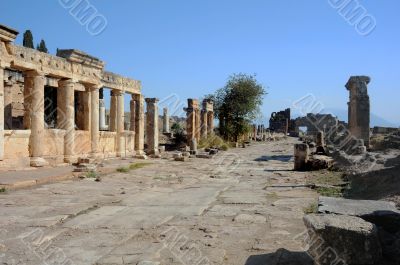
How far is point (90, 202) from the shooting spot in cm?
789

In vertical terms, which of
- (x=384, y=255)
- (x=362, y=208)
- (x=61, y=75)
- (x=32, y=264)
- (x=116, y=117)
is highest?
(x=61, y=75)

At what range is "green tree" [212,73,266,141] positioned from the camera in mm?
35594

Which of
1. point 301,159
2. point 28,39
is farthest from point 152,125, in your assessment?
point 28,39

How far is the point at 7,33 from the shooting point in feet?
40.0

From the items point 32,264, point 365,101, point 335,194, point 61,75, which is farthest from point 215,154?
point 32,264

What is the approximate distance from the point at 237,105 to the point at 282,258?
31804 millimetres

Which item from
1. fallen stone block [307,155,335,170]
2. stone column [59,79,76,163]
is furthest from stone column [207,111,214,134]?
fallen stone block [307,155,335,170]

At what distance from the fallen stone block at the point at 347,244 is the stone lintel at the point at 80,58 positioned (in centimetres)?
1425

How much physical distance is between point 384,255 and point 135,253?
96.3 inches

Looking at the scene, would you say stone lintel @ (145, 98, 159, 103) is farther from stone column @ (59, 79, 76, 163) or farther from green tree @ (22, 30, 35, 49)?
green tree @ (22, 30, 35, 49)

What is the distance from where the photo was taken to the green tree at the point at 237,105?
35594mm

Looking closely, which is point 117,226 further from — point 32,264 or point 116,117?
point 116,117

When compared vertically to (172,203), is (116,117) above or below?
above

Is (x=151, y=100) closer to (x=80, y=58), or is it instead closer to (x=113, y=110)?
(x=113, y=110)
